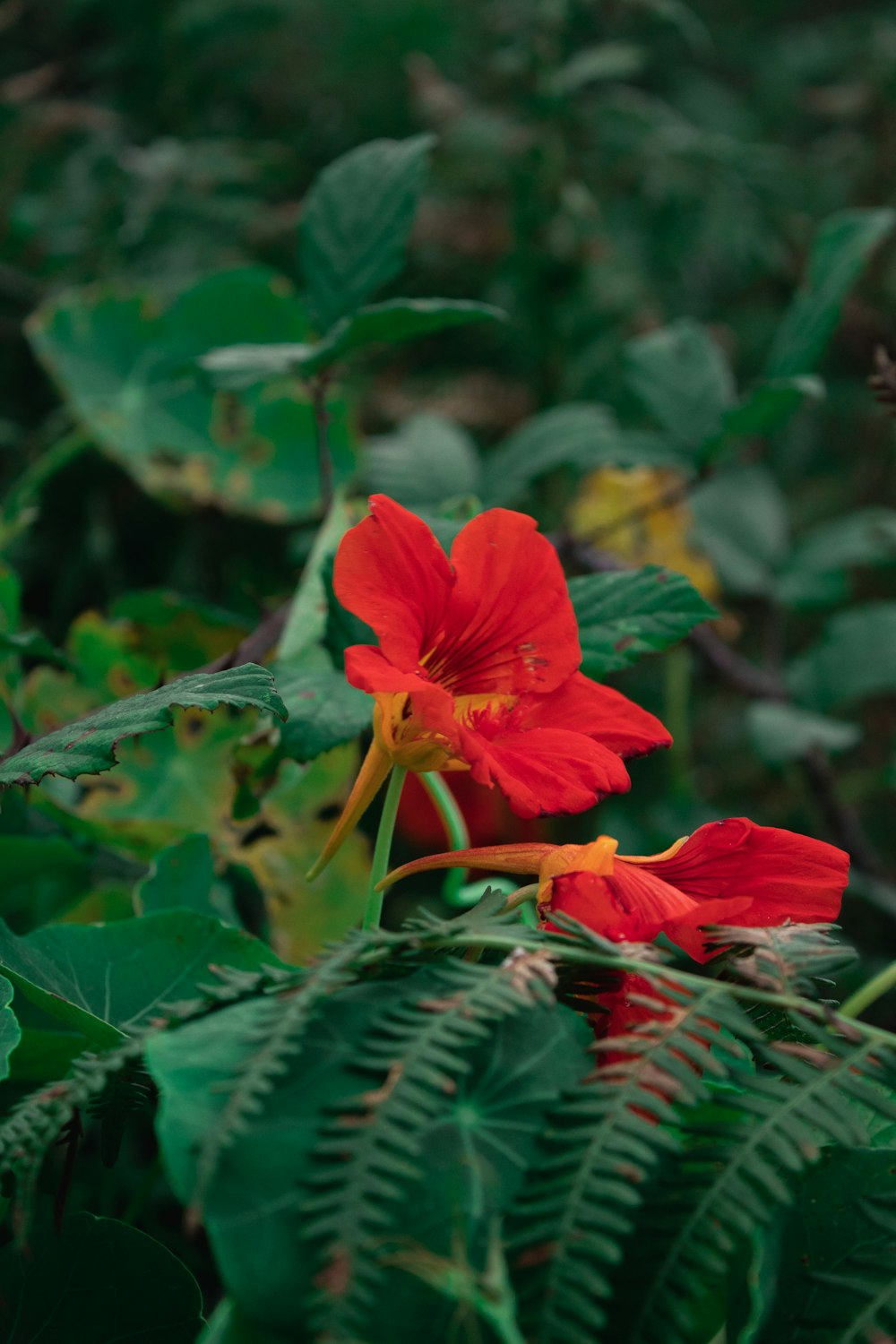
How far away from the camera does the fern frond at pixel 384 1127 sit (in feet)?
0.78

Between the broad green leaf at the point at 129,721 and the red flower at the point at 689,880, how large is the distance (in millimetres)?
83

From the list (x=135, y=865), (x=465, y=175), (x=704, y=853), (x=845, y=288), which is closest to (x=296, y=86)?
(x=465, y=175)

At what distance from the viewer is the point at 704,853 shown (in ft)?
1.20

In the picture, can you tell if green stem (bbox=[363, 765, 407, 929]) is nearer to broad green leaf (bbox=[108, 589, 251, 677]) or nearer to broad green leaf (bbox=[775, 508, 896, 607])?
broad green leaf (bbox=[108, 589, 251, 677])

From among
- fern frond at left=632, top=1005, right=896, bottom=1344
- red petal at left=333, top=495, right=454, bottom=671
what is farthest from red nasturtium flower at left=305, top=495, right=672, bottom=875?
fern frond at left=632, top=1005, right=896, bottom=1344

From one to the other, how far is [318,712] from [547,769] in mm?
125

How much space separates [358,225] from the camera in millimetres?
602

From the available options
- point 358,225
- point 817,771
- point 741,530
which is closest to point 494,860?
point 358,225

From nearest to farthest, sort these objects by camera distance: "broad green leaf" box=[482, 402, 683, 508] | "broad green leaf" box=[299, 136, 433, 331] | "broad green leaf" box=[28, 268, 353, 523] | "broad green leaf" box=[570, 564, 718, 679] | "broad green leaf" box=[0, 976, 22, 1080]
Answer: "broad green leaf" box=[0, 976, 22, 1080] → "broad green leaf" box=[570, 564, 718, 679] → "broad green leaf" box=[299, 136, 433, 331] → "broad green leaf" box=[482, 402, 683, 508] → "broad green leaf" box=[28, 268, 353, 523]

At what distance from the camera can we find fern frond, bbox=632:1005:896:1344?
0.85 feet

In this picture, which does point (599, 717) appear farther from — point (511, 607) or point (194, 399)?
point (194, 399)

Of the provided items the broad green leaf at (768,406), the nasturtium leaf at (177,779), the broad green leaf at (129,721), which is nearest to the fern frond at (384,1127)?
the broad green leaf at (129,721)

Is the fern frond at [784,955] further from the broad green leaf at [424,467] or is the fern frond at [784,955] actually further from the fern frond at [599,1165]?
the broad green leaf at [424,467]

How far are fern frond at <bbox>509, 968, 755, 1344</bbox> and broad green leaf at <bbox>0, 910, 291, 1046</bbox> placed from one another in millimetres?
184
